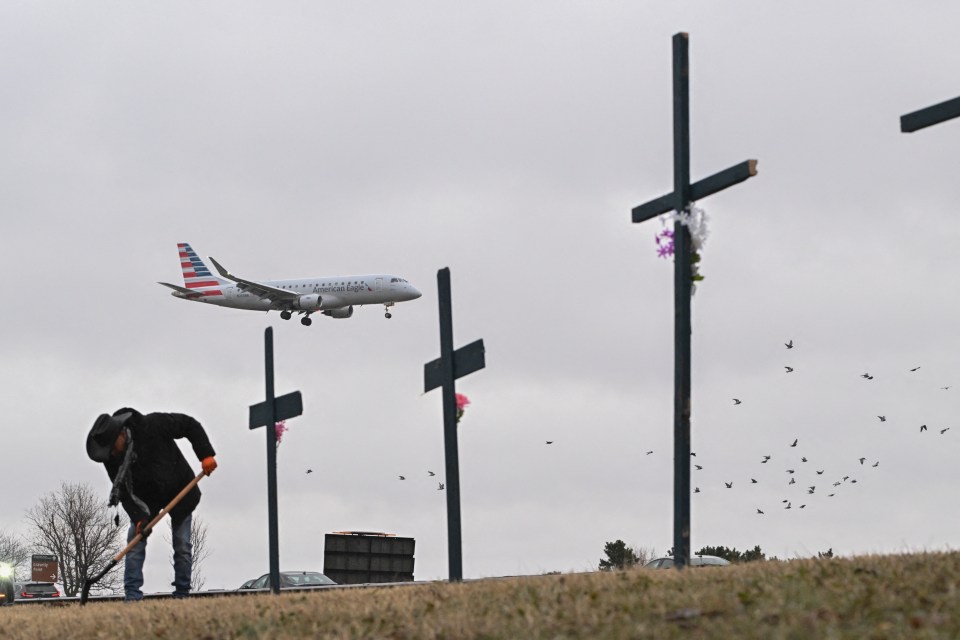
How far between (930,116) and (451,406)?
Result: 5643 millimetres

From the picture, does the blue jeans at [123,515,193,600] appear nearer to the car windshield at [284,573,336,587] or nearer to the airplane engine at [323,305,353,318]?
the car windshield at [284,573,336,587]

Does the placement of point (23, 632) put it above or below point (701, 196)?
below

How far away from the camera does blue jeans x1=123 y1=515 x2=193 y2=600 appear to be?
48.2 ft

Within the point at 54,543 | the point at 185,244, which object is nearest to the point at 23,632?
the point at 54,543

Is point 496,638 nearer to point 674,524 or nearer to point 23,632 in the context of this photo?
point 674,524

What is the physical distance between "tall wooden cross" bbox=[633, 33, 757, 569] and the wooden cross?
1953mm

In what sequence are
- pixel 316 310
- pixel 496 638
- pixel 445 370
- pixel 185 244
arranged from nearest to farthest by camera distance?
pixel 496 638 < pixel 445 370 < pixel 316 310 < pixel 185 244

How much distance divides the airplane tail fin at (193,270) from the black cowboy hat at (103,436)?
77.3m

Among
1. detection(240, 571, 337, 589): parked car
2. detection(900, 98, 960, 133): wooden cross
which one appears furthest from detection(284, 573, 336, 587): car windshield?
detection(900, 98, 960, 133): wooden cross

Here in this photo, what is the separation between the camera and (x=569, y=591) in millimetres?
10523

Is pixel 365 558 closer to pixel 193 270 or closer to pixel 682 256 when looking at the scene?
pixel 682 256

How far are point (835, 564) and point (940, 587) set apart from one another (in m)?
1.53

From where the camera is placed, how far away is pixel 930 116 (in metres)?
13.1

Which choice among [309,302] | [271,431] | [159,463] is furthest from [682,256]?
[309,302]
